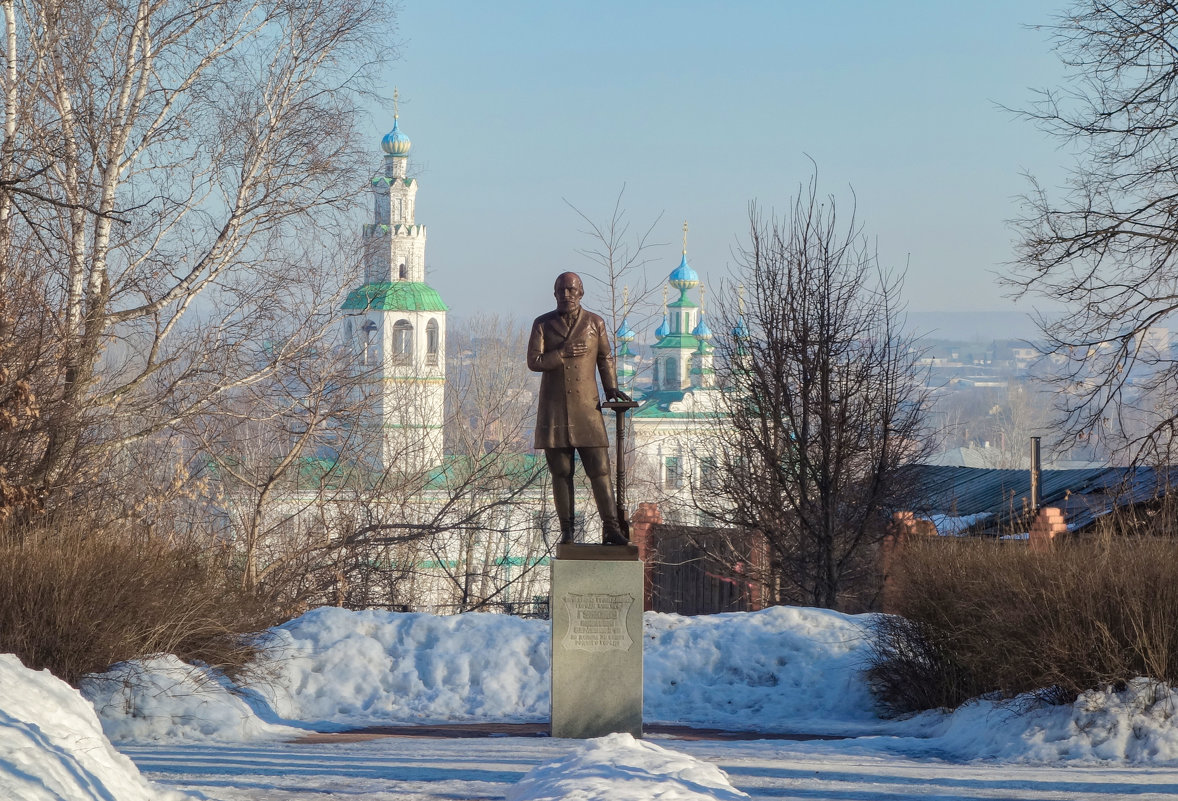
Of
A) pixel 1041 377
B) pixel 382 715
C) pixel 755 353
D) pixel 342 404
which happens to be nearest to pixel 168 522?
pixel 342 404

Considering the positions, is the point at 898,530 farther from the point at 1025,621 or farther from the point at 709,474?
the point at 1025,621

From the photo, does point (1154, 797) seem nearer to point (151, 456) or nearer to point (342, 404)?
point (342, 404)

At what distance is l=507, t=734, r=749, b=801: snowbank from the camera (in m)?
5.42

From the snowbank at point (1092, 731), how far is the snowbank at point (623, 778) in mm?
2785

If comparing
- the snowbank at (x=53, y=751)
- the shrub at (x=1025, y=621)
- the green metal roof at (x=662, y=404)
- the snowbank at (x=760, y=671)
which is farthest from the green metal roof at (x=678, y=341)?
the snowbank at (x=53, y=751)

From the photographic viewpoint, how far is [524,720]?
998 cm

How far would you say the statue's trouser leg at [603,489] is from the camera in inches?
357

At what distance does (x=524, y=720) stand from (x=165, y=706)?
2956 millimetres

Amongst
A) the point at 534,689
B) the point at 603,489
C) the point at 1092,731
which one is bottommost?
the point at 534,689

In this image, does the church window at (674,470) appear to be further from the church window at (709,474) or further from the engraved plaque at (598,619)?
the engraved plaque at (598,619)

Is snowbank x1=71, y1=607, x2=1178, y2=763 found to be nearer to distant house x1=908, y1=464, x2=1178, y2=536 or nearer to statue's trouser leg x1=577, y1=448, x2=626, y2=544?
statue's trouser leg x1=577, y1=448, x2=626, y2=544

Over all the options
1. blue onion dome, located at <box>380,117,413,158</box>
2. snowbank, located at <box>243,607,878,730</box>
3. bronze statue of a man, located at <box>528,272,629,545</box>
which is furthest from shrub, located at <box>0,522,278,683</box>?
blue onion dome, located at <box>380,117,413,158</box>

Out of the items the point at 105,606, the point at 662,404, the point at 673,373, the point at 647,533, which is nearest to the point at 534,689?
the point at 105,606

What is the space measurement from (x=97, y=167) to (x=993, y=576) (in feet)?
38.7
